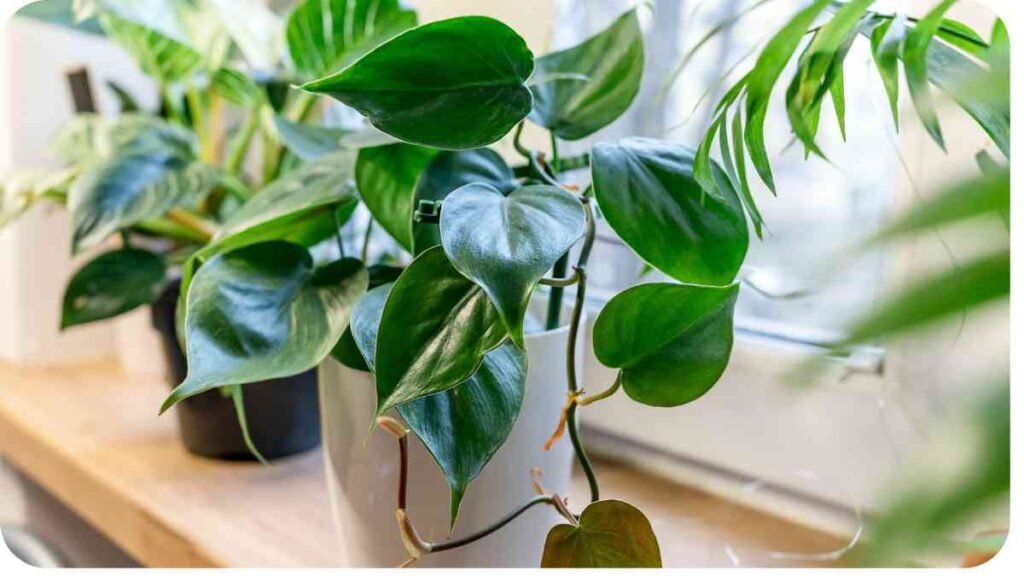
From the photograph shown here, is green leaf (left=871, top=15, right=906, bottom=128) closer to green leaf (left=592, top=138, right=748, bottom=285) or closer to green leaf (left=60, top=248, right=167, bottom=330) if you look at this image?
green leaf (left=592, top=138, right=748, bottom=285)

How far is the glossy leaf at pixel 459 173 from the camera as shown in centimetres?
36

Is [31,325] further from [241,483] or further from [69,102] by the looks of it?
[241,483]

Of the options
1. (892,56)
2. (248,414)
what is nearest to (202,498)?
(248,414)

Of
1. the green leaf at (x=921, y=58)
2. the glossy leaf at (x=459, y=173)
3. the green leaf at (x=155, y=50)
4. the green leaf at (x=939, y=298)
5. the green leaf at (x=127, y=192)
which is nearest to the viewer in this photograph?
the green leaf at (x=939, y=298)

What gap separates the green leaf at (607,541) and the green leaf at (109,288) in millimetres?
442

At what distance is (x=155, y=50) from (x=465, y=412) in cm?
53

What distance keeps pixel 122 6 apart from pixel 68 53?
42cm

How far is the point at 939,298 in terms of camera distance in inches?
4.9

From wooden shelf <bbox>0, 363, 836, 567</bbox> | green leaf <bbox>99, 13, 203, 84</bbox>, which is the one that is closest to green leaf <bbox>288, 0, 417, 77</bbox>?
green leaf <bbox>99, 13, 203, 84</bbox>

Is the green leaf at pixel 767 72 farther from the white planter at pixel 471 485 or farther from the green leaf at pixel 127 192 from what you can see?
the green leaf at pixel 127 192

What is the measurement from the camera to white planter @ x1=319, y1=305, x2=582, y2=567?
1.23 ft

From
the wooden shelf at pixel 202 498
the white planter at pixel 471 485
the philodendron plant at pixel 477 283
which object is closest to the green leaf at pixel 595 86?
the philodendron plant at pixel 477 283

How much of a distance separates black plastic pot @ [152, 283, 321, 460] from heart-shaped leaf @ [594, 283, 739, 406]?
38 cm

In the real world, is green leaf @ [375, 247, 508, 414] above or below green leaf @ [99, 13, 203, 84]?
below
